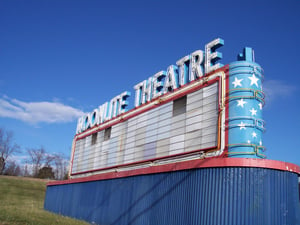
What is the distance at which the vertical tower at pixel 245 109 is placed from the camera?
13.9 m

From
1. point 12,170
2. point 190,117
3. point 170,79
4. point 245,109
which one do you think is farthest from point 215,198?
point 12,170

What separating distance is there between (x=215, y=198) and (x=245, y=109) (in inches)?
162

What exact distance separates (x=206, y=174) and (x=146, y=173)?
4443 millimetres

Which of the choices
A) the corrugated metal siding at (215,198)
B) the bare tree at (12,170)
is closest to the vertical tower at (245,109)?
the corrugated metal siding at (215,198)

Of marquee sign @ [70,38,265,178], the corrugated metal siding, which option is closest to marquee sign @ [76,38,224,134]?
marquee sign @ [70,38,265,178]

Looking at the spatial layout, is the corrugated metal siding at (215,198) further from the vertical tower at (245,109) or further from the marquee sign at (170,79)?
the marquee sign at (170,79)

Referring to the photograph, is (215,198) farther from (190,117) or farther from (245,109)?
(190,117)

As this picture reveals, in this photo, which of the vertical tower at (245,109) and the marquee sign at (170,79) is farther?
the marquee sign at (170,79)

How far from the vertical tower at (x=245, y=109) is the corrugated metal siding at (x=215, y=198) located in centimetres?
148

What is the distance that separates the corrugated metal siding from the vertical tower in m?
1.48

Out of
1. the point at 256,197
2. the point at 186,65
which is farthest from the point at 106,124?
the point at 256,197

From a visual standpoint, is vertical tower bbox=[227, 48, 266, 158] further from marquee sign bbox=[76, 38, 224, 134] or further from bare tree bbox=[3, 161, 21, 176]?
bare tree bbox=[3, 161, 21, 176]

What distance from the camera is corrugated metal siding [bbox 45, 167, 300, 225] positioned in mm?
12086

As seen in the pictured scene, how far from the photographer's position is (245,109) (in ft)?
Answer: 47.0
